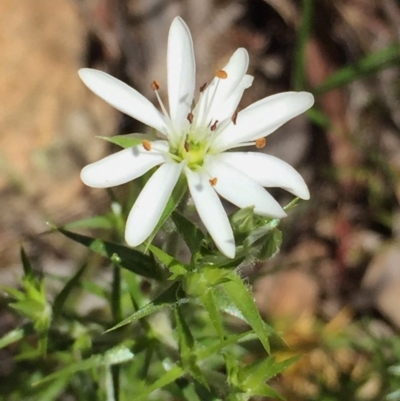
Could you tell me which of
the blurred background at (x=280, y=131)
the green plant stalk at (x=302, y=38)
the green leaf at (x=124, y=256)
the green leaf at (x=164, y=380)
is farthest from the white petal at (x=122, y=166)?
the blurred background at (x=280, y=131)

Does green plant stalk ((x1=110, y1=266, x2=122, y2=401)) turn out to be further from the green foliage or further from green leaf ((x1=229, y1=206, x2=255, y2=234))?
green leaf ((x1=229, y1=206, x2=255, y2=234))

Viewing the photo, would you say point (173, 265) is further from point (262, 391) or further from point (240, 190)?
point (262, 391)

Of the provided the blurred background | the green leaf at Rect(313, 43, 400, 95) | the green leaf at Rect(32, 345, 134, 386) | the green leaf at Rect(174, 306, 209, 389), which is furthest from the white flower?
the blurred background

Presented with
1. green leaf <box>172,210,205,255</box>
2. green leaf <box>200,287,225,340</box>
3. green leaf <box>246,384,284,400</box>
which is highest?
green leaf <box>172,210,205,255</box>

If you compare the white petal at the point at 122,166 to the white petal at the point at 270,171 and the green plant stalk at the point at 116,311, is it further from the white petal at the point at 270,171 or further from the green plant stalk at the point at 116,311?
the green plant stalk at the point at 116,311

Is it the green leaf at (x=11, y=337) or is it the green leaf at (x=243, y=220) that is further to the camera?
the green leaf at (x=11, y=337)

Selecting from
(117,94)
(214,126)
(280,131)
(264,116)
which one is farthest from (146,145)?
(280,131)
